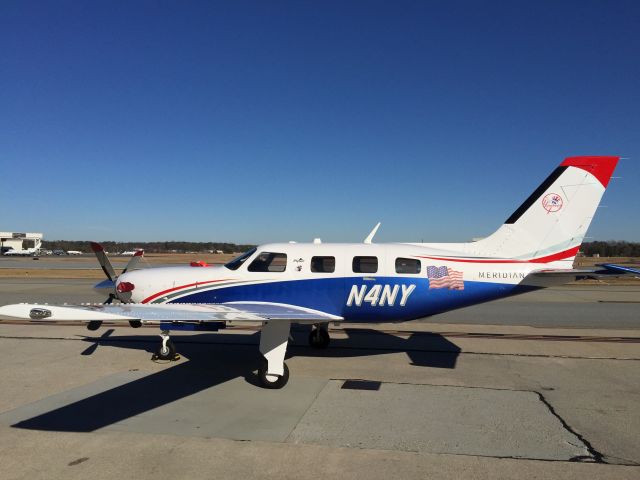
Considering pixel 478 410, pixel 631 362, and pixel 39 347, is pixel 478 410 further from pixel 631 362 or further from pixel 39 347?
pixel 39 347

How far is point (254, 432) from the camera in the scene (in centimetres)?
622

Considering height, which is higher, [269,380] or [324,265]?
[324,265]

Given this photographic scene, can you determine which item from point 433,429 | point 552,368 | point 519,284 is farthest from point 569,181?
point 433,429

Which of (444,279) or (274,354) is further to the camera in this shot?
(444,279)

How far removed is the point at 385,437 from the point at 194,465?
8.16 ft

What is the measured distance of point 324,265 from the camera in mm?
9797

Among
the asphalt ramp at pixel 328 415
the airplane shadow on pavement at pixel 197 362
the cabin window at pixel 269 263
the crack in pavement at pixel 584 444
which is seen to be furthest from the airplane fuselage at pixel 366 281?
the crack in pavement at pixel 584 444

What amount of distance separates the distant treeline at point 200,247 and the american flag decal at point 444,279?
34347 millimetres

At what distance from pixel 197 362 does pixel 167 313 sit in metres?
3.28

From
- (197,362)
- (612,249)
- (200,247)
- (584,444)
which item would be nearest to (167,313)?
(197,362)

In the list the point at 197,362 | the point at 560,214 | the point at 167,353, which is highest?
the point at 560,214

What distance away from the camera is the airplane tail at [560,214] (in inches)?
380

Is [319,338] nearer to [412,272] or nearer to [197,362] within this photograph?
[197,362]

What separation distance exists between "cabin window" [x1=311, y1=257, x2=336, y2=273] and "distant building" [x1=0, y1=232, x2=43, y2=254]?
119962 mm
